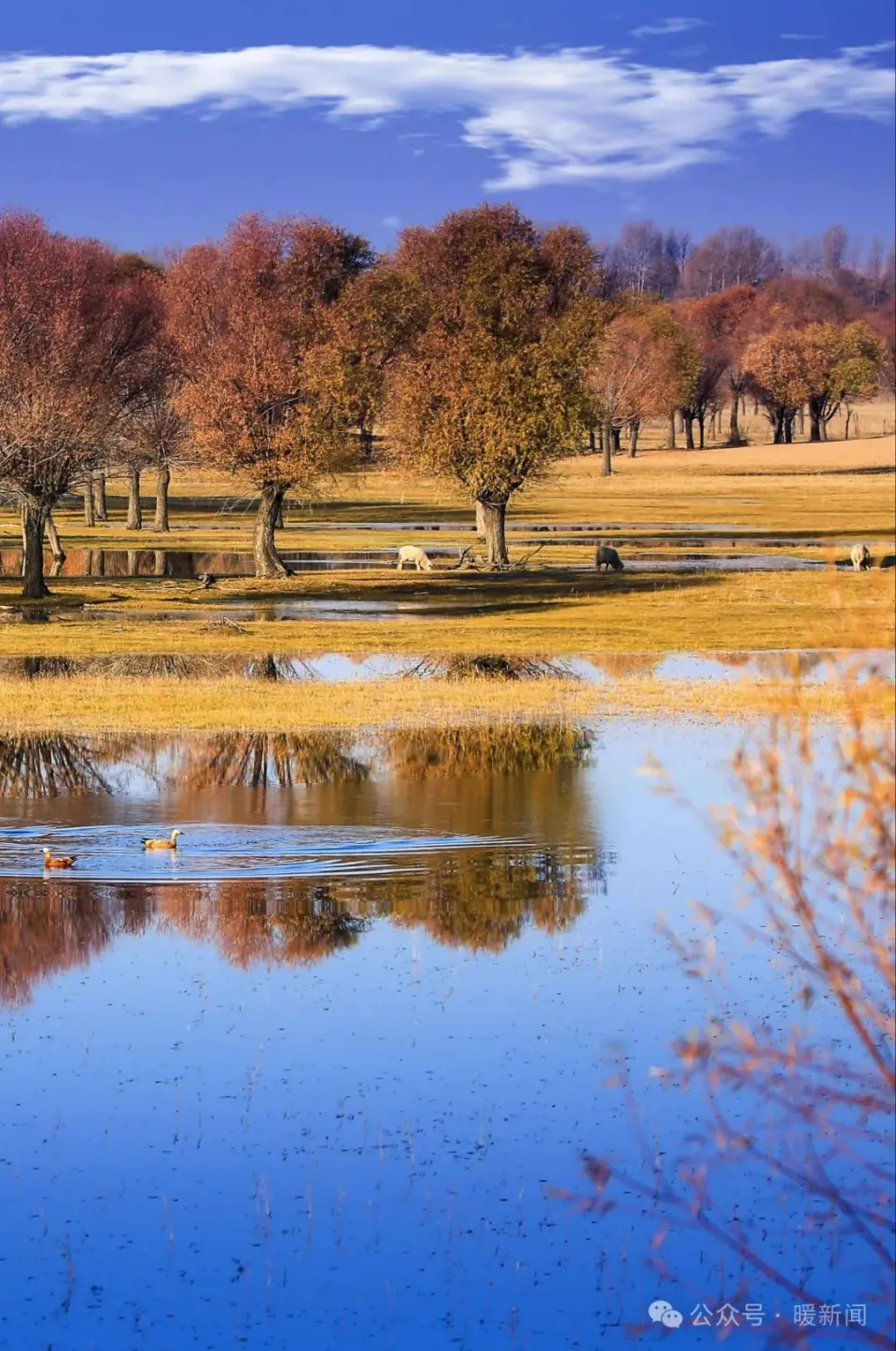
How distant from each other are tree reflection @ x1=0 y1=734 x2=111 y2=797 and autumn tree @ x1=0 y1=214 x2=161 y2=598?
2083cm

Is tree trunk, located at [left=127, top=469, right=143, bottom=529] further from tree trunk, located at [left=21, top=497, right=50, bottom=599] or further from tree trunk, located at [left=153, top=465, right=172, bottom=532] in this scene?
tree trunk, located at [left=21, top=497, right=50, bottom=599]

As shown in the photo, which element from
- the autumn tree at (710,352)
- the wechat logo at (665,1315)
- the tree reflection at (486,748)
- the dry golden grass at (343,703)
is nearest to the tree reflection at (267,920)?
the wechat logo at (665,1315)

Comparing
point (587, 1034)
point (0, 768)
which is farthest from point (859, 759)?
point (0, 768)

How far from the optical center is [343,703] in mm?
31984

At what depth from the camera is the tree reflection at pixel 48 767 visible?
24219mm

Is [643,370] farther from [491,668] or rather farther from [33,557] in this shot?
[491,668]

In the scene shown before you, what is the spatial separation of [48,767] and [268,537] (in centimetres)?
3455

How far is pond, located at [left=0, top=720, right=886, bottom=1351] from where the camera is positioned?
991cm

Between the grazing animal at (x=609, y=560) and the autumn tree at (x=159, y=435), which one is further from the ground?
the autumn tree at (x=159, y=435)

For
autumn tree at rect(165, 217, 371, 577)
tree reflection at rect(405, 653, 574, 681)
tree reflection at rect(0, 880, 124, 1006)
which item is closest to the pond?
tree reflection at rect(0, 880, 124, 1006)

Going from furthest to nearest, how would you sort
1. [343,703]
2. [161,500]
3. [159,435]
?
[161,500], [159,435], [343,703]

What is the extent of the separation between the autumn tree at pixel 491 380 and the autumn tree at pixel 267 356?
3033mm

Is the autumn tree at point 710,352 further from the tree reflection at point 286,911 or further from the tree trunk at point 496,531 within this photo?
the tree reflection at point 286,911

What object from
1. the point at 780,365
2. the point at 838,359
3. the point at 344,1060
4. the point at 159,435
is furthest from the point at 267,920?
the point at 838,359
